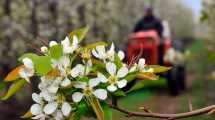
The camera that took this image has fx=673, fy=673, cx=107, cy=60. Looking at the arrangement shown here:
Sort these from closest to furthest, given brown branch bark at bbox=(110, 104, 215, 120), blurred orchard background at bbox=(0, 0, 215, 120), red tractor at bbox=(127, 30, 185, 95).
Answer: brown branch bark at bbox=(110, 104, 215, 120) → red tractor at bbox=(127, 30, 185, 95) → blurred orchard background at bbox=(0, 0, 215, 120)

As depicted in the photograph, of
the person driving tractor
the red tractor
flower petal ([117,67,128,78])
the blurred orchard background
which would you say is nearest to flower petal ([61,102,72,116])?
flower petal ([117,67,128,78])

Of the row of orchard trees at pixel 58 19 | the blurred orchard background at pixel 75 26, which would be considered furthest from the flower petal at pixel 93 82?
the row of orchard trees at pixel 58 19

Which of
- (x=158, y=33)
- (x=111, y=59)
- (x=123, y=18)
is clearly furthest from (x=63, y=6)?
(x=111, y=59)

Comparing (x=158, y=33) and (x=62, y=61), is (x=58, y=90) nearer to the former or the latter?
(x=62, y=61)

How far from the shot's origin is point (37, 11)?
1792 cm

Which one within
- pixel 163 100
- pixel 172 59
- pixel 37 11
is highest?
pixel 37 11

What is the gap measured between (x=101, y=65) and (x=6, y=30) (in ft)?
46.1

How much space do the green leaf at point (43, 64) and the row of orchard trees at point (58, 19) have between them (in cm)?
716

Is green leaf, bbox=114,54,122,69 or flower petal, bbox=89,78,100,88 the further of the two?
green leaf, bbox=114,54,122,69

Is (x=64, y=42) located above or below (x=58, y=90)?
above

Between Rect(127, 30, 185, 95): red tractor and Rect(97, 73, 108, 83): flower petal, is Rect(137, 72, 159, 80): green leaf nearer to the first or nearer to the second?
Rect(97, 73, 108, 83): flower petal

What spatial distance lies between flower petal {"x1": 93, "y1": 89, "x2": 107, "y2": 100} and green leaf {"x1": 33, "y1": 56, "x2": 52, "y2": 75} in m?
0.17

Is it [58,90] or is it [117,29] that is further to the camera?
[117,29]

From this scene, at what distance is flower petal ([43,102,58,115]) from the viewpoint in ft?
7.12
